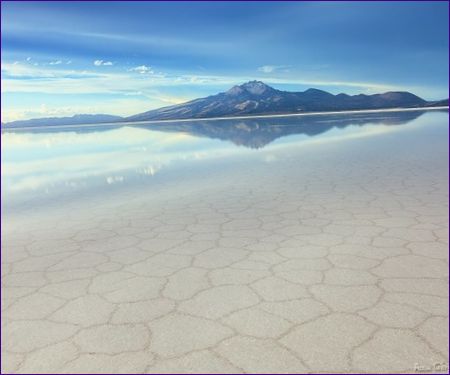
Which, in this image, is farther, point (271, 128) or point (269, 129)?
point (271, 128)

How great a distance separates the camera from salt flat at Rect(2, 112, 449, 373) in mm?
1587

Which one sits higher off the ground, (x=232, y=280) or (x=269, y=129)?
(x=269, y=129)

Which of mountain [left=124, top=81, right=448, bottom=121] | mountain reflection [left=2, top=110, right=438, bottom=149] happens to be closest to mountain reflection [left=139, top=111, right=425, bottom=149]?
mountain reflection [left=2, top=110, right=438, bottom=149]

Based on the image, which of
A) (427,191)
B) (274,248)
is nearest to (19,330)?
(274,248)

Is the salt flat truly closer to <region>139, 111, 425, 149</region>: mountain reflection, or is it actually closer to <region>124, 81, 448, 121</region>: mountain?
<region>139, 111, 425, 149</region>: mountain reflection

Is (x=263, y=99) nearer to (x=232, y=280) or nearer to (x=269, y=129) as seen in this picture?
(x=269, y=129)

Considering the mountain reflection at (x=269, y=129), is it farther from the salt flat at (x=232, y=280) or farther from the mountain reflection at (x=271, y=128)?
the salt flat at (x=232, y=280)

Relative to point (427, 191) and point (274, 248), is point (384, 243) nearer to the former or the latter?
point (274, 248)

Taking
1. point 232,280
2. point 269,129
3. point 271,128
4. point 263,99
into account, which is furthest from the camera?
point 263,99

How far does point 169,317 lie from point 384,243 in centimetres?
154

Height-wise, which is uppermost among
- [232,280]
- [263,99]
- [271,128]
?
[263,99]

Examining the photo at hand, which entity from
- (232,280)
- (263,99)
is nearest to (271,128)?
(232,280)

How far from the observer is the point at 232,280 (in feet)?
7.35

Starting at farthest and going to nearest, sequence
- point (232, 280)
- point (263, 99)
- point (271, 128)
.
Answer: point (263, 99) → point (271, 128) → point (232, 280)
